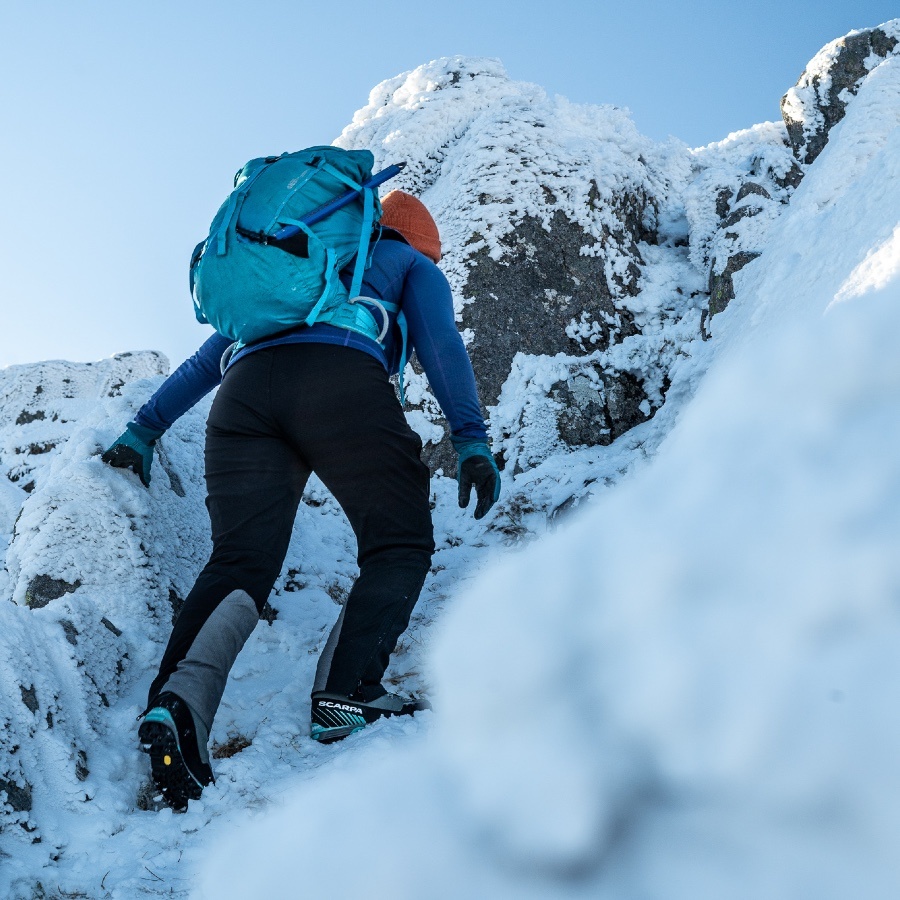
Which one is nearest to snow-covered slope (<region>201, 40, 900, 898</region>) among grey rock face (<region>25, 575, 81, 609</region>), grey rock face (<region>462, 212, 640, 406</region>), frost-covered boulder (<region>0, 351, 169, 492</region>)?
grey rock face (<region>25, 575, 81, 609</region>)

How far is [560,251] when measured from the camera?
610 cm

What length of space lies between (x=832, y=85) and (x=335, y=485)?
7020mm

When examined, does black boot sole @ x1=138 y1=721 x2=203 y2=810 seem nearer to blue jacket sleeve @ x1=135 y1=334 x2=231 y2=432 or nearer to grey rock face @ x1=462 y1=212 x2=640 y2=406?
blue jacket sleeve @ x1=135 y1=334 x2=231 y2=432

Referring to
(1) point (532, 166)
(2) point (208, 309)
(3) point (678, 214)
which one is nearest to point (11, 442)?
(2) point (208, 309)

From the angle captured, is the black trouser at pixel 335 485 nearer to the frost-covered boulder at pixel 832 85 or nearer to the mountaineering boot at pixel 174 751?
the mountaineering boot at pixel 174 751

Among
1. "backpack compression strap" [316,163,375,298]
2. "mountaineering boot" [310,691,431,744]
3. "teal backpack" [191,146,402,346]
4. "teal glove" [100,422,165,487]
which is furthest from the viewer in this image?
"teal glove" [100,422,165,487]

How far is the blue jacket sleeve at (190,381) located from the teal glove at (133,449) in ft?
0.40

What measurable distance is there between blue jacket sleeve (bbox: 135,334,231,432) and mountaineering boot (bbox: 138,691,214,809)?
65.5 inches

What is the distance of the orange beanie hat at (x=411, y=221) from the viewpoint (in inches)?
134

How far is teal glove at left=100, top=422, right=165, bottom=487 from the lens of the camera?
3.62 m

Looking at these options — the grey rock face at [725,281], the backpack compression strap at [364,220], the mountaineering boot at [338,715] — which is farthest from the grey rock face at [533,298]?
the mountaineering boot at [338,715]

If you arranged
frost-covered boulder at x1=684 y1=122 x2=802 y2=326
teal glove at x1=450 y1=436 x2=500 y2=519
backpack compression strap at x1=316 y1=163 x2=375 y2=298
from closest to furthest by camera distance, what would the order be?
1. backpack compression strap at x1=316 y1=163 x2=375 y2=298
2. teal glove at x1=450 y1=436 x2=500 y2=519
3. frost-covered boulder at x1=684 y1=122 x2=802 y2=326

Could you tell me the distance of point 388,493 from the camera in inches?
106

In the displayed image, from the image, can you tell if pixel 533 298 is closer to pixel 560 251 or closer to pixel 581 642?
pixel 560 251
